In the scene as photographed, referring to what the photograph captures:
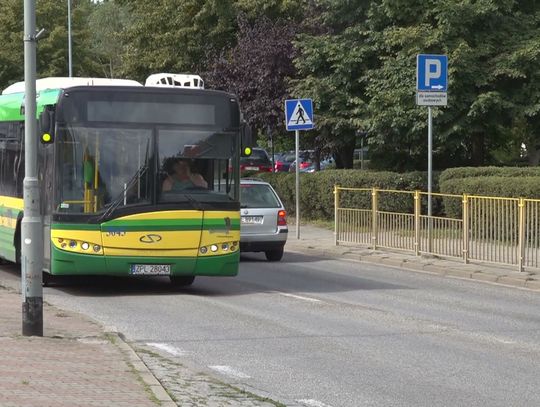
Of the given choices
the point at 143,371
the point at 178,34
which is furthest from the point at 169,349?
the point at 178,34

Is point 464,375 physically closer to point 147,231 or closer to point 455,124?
point 147,231

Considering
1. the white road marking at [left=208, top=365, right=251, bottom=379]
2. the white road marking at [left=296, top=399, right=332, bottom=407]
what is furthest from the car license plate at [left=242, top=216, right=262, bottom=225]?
the white road marking at [left=296, top=399, right=332, bottom=407]

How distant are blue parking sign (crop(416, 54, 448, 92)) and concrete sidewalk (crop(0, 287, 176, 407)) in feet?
37.2

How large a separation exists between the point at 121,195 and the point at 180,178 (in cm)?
86

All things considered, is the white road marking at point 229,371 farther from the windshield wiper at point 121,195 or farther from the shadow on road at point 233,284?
the shadow on road at point 233,284

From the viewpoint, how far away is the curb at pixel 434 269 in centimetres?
1875

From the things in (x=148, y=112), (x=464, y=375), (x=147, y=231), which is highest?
(x=148, y=112)

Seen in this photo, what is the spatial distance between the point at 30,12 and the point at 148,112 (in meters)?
4.93

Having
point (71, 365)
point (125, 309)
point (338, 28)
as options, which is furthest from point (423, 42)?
point (71, 365)

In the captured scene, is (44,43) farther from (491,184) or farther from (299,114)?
(491,184)

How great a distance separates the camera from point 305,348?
39.0 feet

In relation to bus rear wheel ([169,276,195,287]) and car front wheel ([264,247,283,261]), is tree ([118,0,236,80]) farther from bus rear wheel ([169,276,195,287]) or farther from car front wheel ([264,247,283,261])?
bus rear wheel ([169,276,195,287])

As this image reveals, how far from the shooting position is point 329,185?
31.3 metres

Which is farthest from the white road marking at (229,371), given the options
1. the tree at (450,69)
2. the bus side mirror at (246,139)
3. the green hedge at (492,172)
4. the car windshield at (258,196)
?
the tree at (450,69)
